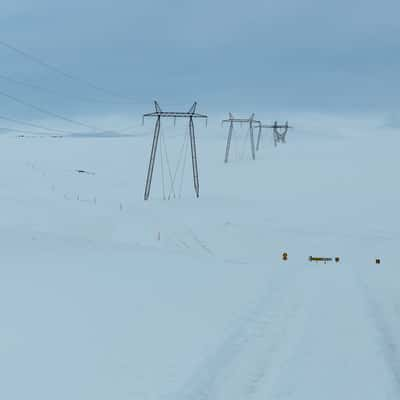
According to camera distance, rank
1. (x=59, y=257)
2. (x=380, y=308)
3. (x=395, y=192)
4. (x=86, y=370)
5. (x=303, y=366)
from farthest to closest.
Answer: (x=395, y=192), (x=59, y=257), (x=380, y=308), (x=303, y=366), (x=86, y=370)

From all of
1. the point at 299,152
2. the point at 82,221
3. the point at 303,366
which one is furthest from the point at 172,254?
the point at 299,152

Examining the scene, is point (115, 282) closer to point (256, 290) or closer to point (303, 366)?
point (256, 290)

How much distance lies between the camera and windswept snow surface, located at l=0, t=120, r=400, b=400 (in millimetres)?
7980

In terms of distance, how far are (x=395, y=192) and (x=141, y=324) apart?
45.6 metres

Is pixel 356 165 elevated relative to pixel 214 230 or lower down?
elevated

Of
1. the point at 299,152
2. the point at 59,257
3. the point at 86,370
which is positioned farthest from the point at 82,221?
the point at 299,152

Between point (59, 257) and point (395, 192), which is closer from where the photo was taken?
point (59, 257)

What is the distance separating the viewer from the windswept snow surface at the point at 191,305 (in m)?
7.98

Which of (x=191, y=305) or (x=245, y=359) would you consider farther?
(x=191, y=305)

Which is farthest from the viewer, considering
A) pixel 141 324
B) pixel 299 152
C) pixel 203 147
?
pixel 203 147

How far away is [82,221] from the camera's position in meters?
31.2

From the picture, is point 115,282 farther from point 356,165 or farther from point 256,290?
point 356,165

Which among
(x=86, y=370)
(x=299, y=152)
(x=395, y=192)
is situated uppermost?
(x=299, y=152)

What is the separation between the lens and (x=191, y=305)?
13.6 m
